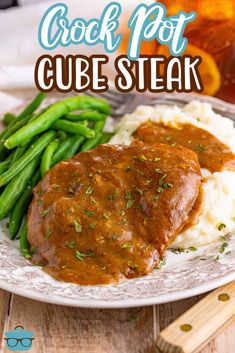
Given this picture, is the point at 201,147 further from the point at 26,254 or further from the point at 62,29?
the point at 62,29

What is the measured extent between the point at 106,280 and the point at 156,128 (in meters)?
2.14

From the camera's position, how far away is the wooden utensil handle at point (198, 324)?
4.55 m

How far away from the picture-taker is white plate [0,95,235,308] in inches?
195

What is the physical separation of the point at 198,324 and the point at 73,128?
2.93 m

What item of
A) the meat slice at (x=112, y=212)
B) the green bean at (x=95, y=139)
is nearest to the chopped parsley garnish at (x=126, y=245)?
the meat slice at (x=112, y=212)

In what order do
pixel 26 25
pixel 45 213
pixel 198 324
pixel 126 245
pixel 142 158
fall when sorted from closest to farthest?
1. pixel 198 324
2. pixel 126 245
3. pixel 45 213
4. pixel 142 158
5. pixel 26 25

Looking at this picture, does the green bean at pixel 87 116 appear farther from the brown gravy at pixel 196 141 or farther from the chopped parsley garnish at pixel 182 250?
the chopped parsley garnish at pixel 182 250

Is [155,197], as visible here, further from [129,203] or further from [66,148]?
[66,148]

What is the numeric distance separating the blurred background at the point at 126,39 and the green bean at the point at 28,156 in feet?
6.71

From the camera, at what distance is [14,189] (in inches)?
250

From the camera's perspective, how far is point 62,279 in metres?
5.24

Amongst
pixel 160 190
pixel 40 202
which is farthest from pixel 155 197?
pixel 40 202

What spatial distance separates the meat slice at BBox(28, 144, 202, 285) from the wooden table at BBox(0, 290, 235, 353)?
287 millimetres

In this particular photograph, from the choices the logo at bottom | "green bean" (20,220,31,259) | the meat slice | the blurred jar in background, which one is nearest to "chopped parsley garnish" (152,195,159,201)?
the meat slice
